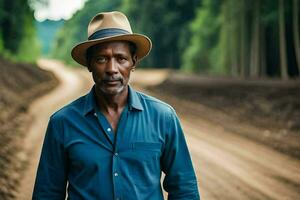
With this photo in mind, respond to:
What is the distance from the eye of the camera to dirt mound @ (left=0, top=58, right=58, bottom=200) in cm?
892

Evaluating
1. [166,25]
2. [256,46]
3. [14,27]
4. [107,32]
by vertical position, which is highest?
[14,27]

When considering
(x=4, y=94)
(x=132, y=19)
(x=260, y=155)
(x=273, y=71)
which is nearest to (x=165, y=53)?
(x=132, y=19)

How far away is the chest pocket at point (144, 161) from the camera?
9.37 feet

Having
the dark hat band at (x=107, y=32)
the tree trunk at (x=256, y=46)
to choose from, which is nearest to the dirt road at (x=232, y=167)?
the dark hat band at (x=107, y=32)

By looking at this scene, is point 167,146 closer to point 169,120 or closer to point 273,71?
point 169,120

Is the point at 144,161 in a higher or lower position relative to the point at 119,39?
lower

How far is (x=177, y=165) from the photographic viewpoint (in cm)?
299

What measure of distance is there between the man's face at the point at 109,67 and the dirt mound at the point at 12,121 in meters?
5.21

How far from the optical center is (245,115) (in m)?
17.0

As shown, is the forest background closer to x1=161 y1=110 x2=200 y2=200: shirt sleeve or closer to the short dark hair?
the short dark hair

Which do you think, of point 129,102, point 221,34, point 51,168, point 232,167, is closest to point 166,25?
point 221,34

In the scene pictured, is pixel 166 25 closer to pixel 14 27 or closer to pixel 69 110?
pixel 14 27

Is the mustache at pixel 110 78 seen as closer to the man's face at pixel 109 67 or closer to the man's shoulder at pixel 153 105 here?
the man's face at pixel 109 67

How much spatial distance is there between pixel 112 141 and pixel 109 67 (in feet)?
1.49
